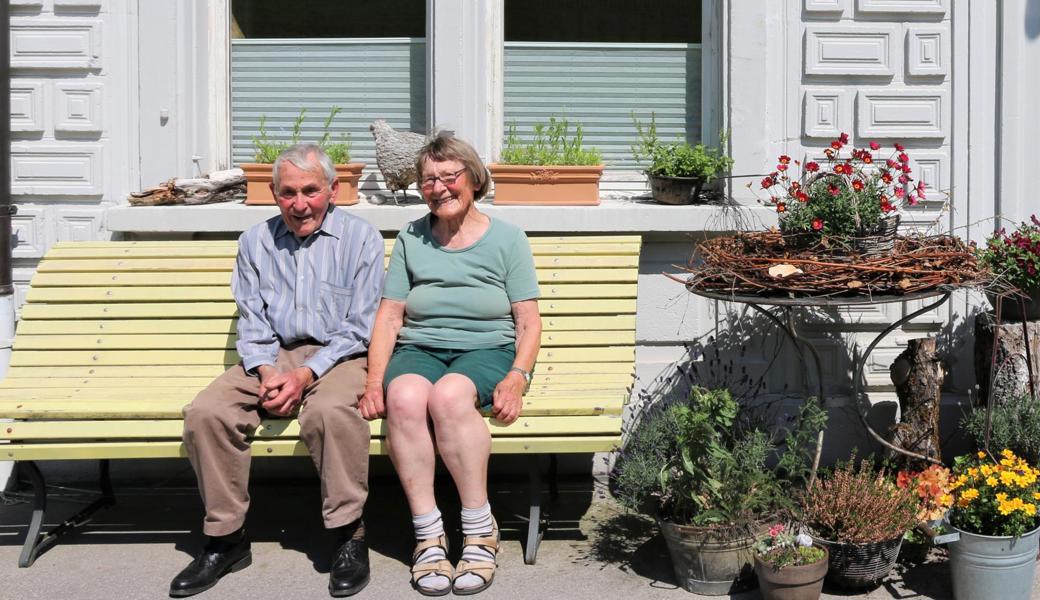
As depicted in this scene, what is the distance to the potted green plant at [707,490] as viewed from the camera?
431cm

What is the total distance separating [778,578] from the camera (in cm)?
409

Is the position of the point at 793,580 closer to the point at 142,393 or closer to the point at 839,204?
the point at 839,204

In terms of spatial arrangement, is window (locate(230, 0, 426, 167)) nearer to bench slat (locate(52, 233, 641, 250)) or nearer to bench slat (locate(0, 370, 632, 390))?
bench slat (locate(52, 233, 641, 250))

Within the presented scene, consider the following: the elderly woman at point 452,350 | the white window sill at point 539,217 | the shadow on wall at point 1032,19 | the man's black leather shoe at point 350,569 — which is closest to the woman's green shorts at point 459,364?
the elderly woman at point 452,350

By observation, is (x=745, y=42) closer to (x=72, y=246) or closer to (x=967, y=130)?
(x=967, y=130)

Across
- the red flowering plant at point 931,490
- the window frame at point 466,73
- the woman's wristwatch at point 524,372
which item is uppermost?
the window frame at point 466,73

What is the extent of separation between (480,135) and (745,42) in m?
1.32

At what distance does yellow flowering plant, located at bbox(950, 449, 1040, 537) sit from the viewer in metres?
4.08

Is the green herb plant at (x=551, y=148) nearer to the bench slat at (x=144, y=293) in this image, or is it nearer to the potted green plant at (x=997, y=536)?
the bench slat at (x=144, y=293)

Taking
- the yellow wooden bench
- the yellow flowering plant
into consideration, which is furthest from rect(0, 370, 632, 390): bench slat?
the yellow flowering plant

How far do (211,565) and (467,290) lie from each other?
1.37m

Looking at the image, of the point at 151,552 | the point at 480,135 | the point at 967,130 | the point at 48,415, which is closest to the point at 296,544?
the point at 151,552

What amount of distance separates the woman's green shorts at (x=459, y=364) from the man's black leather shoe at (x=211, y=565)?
81 cm

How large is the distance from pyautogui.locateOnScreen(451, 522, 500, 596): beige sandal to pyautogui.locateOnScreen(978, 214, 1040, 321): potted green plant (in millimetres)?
2354
